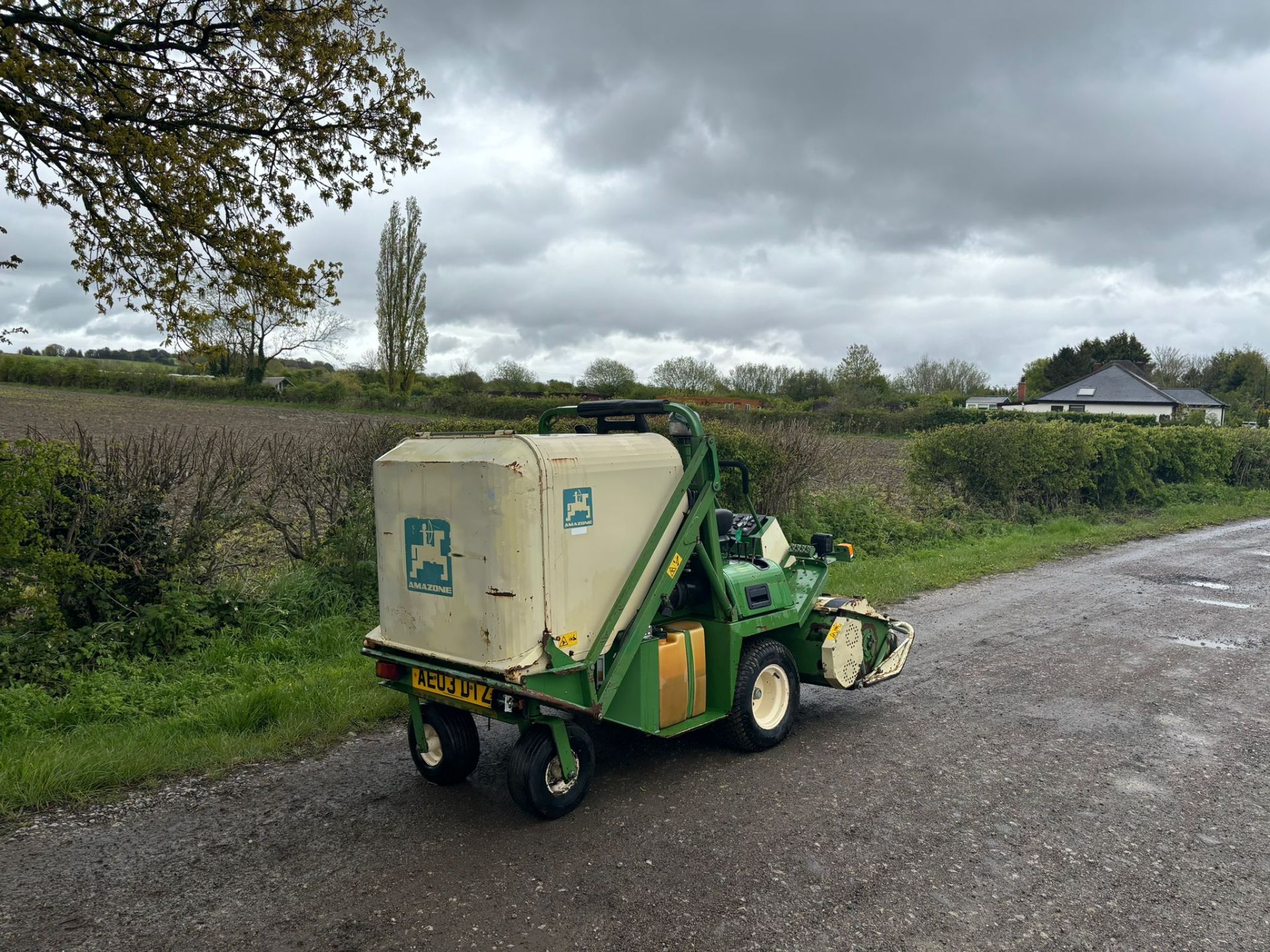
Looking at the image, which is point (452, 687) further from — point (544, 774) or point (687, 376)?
point (687, 376)

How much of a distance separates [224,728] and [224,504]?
2650 millimetres

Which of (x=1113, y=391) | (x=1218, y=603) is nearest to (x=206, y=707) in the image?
(x=1218, y=603)

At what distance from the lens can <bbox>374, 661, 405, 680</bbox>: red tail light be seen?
4.63 m

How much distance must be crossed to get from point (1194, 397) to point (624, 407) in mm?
71274

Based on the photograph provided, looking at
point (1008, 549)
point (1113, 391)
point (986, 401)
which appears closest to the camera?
point (1008, 549)

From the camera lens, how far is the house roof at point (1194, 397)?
199ft

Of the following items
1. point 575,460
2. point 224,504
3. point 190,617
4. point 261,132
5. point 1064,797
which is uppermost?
point 261,132

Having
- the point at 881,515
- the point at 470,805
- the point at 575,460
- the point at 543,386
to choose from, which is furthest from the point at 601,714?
the point at 543,386

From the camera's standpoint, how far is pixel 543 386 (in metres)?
38.7

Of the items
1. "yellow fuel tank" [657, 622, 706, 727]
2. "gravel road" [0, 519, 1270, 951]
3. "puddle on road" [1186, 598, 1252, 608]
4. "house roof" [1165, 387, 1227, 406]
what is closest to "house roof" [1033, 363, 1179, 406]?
"house roof" [1165, 387, 1227, 406]

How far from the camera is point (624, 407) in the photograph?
5.11m

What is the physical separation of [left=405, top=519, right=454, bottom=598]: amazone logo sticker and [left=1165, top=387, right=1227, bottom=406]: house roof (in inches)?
2585

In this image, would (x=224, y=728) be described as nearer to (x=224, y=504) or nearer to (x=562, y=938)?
(x=224, y=504)

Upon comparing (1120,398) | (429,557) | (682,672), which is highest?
(1120,398)
